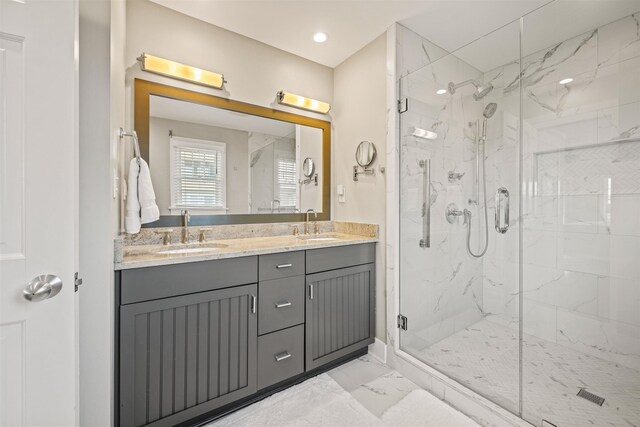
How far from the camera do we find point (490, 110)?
6.89ft

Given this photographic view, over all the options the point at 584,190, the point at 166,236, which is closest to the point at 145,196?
the point at 166,236

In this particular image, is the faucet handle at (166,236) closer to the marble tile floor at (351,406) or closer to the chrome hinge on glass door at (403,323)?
the marble tile floor at (351,406)

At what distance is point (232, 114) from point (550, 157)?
228 cm

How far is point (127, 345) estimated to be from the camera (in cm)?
126

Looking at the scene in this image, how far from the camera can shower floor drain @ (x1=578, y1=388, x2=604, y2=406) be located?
1.46 metres

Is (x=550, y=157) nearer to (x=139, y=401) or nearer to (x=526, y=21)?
(x=526, y=21)

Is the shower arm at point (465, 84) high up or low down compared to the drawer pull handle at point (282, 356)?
up

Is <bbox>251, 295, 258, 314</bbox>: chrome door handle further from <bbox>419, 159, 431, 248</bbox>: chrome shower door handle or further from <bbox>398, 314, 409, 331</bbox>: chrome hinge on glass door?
<bbox>419, 159, 431, 248</bbox>: chrome shower door handle

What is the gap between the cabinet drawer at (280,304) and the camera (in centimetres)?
164

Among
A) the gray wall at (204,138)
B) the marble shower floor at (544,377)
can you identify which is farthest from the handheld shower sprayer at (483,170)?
the gray wall at (204,138)

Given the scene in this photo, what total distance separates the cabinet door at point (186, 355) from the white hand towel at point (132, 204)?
47 centimetres

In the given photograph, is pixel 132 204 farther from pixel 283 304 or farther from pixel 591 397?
pixel 591 397
